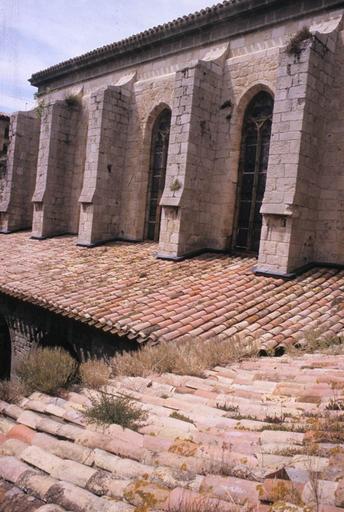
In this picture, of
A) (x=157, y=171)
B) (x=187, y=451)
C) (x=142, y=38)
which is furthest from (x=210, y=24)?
(x=187, y=451)

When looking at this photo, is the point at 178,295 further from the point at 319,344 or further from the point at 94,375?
the point at 94,375

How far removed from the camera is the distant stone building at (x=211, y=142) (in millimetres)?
8625

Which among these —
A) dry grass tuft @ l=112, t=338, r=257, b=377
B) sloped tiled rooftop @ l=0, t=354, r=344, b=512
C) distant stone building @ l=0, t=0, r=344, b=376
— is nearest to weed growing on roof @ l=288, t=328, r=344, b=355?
distant stone building @ l=0, t=0, r=344, b=376

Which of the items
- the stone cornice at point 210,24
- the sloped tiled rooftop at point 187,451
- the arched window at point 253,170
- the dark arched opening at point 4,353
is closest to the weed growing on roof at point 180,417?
the sloped tiled rooftop at point 187,451

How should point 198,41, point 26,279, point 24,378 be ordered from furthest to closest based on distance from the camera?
point 198,41, point 26,279, point 24,378

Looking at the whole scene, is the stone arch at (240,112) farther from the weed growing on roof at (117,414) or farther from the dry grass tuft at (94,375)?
the weed growing on roof at (117,414)

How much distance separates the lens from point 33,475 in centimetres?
261

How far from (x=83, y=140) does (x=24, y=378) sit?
41.4 feet

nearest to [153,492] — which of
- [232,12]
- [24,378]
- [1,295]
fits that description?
[24,378]

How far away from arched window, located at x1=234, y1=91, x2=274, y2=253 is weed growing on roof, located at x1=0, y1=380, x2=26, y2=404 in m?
7.44

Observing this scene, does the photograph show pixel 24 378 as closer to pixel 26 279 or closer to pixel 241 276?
pixel 241 276

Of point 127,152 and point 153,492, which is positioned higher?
point 127,152

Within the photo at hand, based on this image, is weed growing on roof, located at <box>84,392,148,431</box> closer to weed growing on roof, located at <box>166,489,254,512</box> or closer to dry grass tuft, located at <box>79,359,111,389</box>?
dry grass tuft, located at <box>79,359,111,389</box>

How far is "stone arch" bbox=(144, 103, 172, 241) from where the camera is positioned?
1272 centimetres
